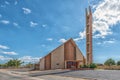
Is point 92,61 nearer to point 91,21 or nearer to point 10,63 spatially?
point 91,21

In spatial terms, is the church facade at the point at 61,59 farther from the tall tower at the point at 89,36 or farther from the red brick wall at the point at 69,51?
the tall tower at the point at 89,36

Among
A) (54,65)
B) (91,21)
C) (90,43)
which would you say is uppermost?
(91,21)

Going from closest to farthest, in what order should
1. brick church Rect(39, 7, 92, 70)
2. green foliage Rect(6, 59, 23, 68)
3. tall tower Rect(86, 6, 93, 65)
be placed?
tall tower Rect(86, 6, 93, 65)
brick church Rect(39, 7, 92, 70)
green foliage Rect(6, 59, 23, 68)

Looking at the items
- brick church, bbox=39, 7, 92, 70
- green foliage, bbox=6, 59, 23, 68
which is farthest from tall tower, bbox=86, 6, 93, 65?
green foliage, bbox=6, 59, 23, 68

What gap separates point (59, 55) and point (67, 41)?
4.86 meters

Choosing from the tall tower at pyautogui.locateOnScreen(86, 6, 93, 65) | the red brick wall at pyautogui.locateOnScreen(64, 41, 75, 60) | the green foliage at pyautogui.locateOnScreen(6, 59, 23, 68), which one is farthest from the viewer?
the green foliage at pyautogui.locateOnScreen(6, 59, 23, 68)

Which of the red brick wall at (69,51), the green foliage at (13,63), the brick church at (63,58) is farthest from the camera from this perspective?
the green foliage at (13,63)

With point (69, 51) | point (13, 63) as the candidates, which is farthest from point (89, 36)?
point (13, 63)

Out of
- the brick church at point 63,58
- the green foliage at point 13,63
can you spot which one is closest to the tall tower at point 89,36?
the brick church at point 63,58

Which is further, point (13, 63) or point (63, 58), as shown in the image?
point (13, 63)

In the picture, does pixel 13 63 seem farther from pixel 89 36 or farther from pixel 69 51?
pixel 89 36

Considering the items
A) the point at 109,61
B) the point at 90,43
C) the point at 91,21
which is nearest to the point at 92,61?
the point at 90,43

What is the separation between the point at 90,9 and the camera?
200 ft

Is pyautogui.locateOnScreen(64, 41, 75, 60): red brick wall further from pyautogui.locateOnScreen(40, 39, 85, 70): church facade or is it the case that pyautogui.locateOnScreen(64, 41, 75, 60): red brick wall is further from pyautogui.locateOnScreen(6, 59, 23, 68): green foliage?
pyautogui.locateOnScreen(6, 59, 23, 68): green foliage
